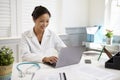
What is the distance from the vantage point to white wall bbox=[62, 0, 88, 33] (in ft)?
10.7

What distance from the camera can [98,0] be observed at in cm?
332

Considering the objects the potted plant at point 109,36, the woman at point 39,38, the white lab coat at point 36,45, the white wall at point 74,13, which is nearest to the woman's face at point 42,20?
the woman at point 39,38

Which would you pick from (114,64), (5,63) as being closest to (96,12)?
(114,64)

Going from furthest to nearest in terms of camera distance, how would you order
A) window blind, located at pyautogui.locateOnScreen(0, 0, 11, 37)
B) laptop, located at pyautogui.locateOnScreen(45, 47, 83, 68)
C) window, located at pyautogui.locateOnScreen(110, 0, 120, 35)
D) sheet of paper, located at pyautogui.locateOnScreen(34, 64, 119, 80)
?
1. window, located at pyautogui.locateOnScreen(110, 0, 120, 35)
2. window blind, located at pyautogui.locateOnScreen(0, 0, 11, 37)
3. laptop, located at pyautogui.locateOnScreen(45, 47, 83, 68)
4. sheet of paper, located at pyautogui.locateOnScreen(34, 64, 119, 80)

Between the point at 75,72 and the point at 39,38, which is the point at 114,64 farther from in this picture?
the point at 39,38

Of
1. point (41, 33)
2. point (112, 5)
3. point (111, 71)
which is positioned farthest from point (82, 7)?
point (111, 71)

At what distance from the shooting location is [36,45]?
204 centimetres

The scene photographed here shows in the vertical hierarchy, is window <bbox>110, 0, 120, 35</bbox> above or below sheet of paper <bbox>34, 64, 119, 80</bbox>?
above

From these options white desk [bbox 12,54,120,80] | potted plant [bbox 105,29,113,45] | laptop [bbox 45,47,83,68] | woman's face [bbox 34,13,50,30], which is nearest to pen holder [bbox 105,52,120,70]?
white desk [bbox 12,54,120,80]

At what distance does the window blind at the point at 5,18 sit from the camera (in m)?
2.63

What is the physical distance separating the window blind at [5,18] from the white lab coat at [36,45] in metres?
0.75

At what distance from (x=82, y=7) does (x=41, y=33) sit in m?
1.59

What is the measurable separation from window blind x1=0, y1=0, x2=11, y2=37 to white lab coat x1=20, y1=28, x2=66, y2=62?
753mm

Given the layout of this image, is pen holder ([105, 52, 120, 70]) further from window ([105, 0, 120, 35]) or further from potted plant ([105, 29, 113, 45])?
window ([105, 0, 120, 35])
